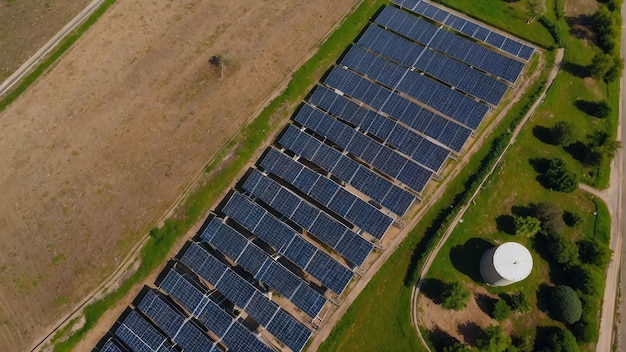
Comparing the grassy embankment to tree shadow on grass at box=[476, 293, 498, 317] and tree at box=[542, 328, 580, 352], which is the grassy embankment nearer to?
tree shadow on grass at box=[476, 293, 498, 317]

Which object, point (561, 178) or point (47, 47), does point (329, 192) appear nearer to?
point (561, 178)

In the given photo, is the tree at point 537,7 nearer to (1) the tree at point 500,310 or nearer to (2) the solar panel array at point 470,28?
(2) the solar panel array at point 470,28

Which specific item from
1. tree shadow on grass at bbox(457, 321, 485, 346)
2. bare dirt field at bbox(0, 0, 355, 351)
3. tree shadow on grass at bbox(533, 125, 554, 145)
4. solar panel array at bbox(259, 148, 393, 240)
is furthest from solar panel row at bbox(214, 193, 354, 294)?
tree shadow on grass at bbox(533, 125, 554, 145)

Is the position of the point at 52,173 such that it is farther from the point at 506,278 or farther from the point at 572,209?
the point at 572,209

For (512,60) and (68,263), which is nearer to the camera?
(68,263)


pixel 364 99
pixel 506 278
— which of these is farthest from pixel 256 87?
pixel 506 278
